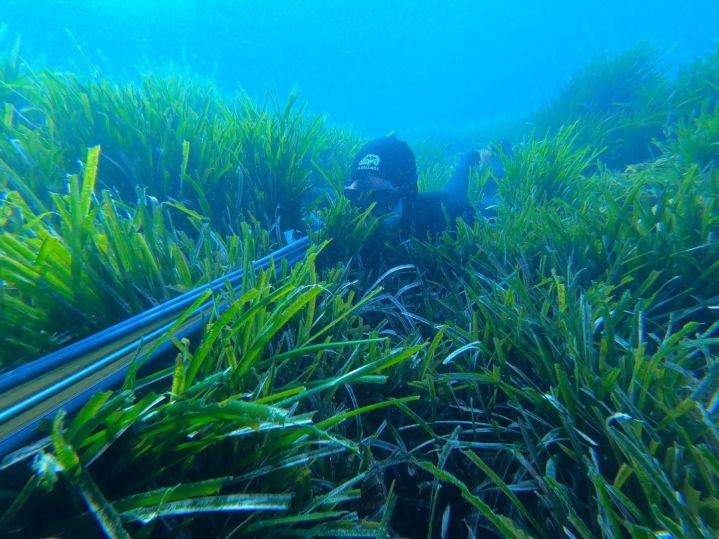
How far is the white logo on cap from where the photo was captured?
3.35 meters

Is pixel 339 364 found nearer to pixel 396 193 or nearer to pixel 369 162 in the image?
pixel 396 193

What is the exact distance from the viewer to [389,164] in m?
3.44

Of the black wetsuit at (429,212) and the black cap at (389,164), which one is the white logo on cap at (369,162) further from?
the black wetsuit at (429,212)

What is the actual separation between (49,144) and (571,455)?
11.0 feet

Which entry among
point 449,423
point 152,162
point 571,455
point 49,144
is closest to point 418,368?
point 449,423

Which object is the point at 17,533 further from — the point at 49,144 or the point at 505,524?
the point at 49,144

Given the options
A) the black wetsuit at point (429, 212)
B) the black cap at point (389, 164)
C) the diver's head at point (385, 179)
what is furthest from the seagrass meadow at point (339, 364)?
the black cap at point (389, 164)

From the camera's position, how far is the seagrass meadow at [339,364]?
718mm

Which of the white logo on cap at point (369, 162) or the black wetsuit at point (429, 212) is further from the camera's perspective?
the white logo on cap at point (369, 162)

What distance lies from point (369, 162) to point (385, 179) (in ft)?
0.85

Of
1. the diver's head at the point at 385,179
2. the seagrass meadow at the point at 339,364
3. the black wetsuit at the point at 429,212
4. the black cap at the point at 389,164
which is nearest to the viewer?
the seagrass meadow at the point at 339,364

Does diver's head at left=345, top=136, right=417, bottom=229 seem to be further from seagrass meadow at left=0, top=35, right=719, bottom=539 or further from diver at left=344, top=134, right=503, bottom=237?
seagrass meadow at left=0, top=35, right=719, bottom=539

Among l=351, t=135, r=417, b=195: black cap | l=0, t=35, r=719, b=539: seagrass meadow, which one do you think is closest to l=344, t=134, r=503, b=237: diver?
l=351, t=135, r=417, b=195: black cap

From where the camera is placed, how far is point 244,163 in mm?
2619
